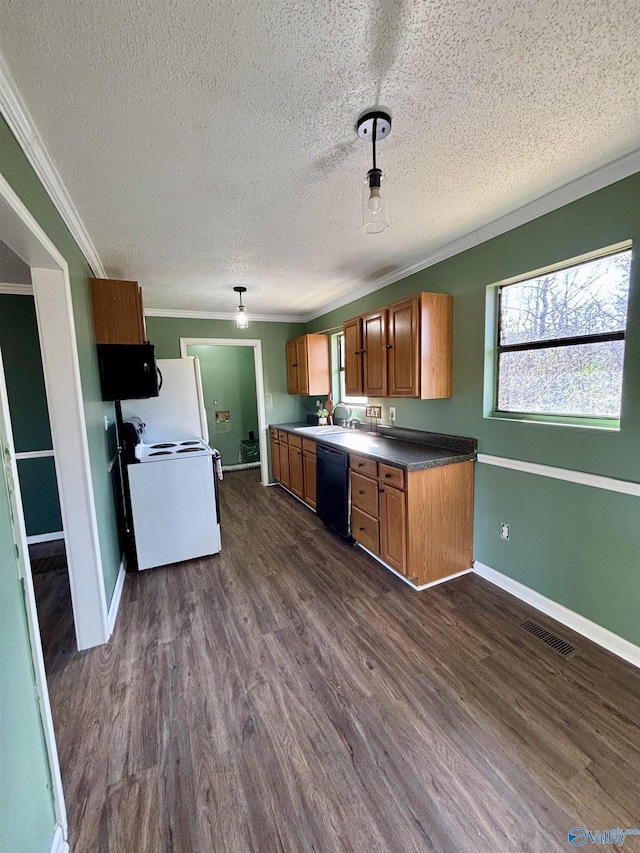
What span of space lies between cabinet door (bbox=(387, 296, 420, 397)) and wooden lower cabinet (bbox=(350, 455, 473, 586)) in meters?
0.68

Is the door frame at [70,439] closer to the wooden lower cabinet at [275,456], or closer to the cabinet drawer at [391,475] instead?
the cabinet drawer at [391,475]

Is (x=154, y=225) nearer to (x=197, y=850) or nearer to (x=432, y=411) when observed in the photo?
(x=432, y=411)

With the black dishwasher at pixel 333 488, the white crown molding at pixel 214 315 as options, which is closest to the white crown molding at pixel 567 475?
the black dishwasher at pixel 333 488

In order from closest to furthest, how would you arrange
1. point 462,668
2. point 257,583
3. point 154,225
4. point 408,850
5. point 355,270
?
point 408,850 < point 462,668 < point 154,225 < point 257,583 < point 355,270

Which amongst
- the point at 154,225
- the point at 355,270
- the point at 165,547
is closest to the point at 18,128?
the point at 154,225

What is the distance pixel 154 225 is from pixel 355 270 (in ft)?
5.75

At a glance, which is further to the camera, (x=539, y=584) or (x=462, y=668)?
(x=539, y=584)

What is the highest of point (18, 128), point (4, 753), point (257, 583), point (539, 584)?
point (18, 128)

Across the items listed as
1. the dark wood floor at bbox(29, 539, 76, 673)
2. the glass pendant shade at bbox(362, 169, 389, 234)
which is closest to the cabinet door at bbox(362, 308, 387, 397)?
the glass pendant shade at bbox(362, 169, 389, 234)

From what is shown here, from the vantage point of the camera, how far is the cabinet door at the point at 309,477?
393 cm

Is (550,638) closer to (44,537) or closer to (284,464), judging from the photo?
(284,464)

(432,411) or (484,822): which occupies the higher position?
(432,411)

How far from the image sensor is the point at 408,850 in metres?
1.10

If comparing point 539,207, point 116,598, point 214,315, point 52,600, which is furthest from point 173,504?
point 539,207
